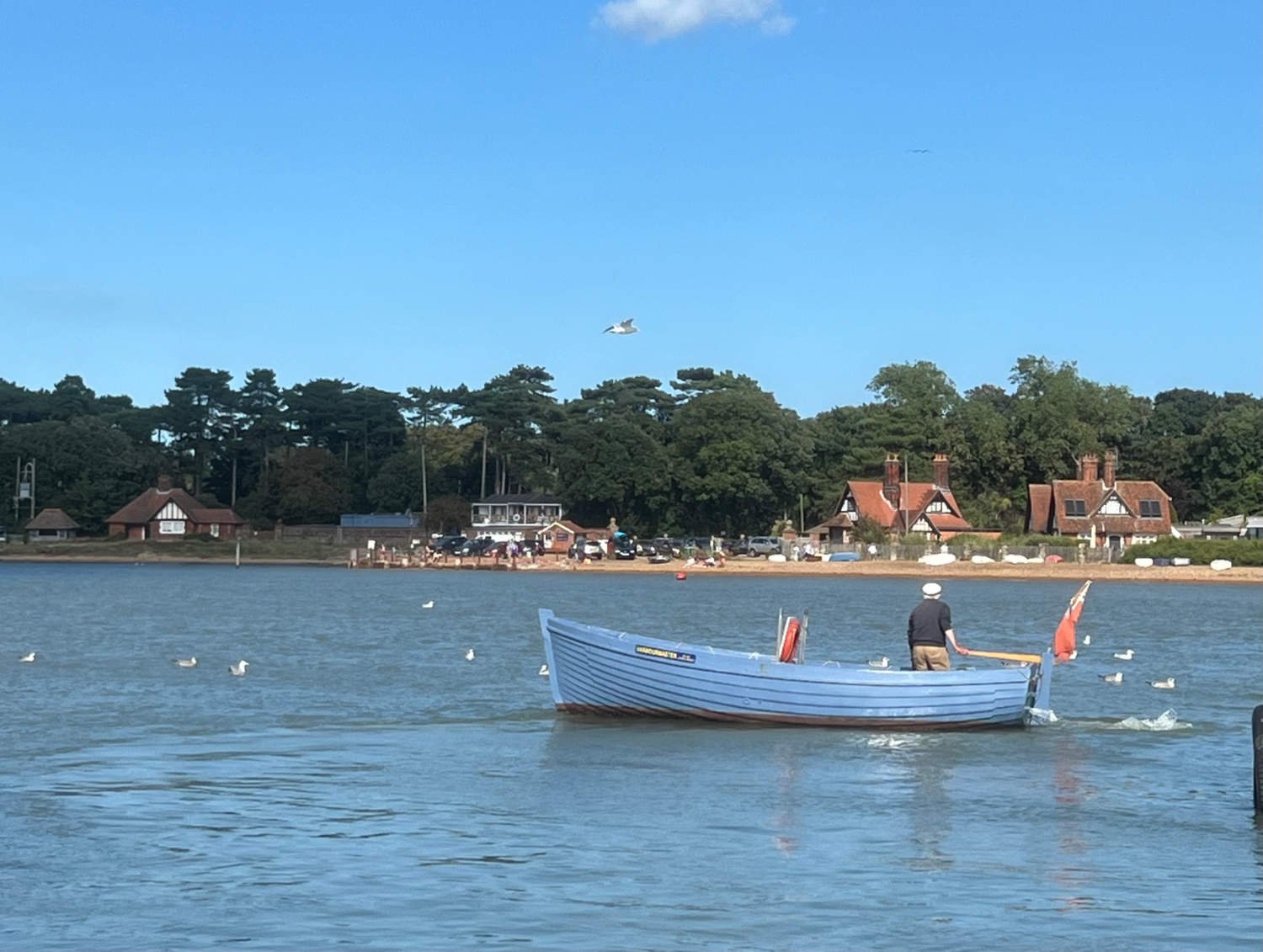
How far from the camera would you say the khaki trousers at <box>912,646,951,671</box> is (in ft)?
79.7

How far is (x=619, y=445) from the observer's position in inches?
5202

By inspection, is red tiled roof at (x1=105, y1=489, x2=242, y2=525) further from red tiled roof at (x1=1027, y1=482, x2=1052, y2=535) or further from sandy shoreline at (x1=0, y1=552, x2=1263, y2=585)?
red tiled roof at (x1=1027, y1=482, x2=1052, y2=535)

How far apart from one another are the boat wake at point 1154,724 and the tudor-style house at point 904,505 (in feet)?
311

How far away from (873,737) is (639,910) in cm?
1048

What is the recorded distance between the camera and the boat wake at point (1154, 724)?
2630 cm

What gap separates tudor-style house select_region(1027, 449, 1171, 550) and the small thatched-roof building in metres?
80.3

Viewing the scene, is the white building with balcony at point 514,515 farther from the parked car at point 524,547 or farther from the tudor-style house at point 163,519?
the tudor-style house at point 163,519

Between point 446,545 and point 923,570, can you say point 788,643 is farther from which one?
point 446,545

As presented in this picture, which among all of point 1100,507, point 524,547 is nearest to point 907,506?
point 1100,507

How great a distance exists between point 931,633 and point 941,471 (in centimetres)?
10428

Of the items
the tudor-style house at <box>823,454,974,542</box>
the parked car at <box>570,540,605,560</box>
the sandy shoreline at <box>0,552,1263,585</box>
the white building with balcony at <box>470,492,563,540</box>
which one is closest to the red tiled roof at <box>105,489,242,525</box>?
the white building with balcony at <box>470,492,563,540</box>

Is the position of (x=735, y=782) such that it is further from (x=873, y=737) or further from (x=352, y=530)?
(x=352, y=530)

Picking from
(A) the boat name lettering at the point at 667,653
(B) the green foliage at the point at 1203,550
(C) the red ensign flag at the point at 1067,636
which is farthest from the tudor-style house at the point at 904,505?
(A) the boat name lettering at the point at 667,653

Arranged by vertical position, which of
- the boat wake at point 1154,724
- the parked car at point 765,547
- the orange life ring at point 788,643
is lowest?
the boat wake at point 1154,724
